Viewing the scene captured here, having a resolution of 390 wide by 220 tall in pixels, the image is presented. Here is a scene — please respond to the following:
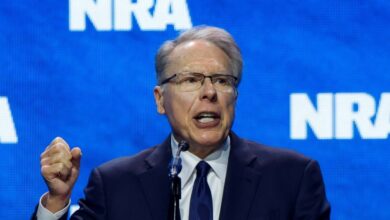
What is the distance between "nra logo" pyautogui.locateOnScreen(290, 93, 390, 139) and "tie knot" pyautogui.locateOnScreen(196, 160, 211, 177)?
30.7 inches

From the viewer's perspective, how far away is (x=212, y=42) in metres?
2.43

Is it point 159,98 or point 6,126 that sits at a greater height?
point 159,98

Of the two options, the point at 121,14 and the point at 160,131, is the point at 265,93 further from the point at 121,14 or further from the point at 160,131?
the point at 121,14

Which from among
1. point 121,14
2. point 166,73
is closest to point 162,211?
point 166,73

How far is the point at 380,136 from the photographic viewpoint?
9.97 feet

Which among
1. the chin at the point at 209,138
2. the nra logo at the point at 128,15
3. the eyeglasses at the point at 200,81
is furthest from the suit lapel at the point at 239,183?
the nra logo at the point at 128,15

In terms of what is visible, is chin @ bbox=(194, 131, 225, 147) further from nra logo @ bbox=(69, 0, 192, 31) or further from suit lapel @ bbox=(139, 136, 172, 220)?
nra logo @ bbox=(69, 0, 192, 31)

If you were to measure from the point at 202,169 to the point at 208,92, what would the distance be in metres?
0.24

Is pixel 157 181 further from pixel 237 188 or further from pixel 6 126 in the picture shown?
pixel 6 126

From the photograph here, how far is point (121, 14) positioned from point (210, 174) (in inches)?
39.7

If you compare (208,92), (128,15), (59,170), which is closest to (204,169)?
(208,92)

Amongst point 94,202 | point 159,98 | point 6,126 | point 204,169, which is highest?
point 159,98

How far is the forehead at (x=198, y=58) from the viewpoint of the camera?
2.37m

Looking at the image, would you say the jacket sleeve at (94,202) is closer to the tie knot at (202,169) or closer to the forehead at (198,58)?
the tie knot at (202,169)
